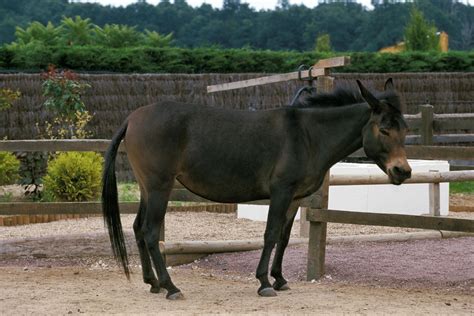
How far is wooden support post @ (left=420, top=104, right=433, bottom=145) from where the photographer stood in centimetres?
1451

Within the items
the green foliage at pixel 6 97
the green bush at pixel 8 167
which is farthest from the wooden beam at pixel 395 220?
the green foliage at pixel 6 97

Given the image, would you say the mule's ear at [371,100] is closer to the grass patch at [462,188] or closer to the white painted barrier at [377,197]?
the white painted barrier at [377,197]

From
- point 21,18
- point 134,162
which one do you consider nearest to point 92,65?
point 134,162

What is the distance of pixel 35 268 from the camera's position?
29.9ft

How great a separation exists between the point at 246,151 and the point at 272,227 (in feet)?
2.05

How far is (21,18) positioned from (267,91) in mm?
26223

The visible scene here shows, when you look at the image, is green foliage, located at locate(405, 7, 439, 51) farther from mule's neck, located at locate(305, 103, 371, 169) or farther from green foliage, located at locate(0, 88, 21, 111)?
mule's neck, located at locate(305, 103, 371, 169)

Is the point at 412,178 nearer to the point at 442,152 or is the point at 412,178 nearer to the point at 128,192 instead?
the point at 442,152

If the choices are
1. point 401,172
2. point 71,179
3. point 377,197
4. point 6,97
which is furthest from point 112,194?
point 6,97

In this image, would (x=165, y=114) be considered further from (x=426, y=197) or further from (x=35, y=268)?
(x=426, y=197)

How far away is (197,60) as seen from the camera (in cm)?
2080

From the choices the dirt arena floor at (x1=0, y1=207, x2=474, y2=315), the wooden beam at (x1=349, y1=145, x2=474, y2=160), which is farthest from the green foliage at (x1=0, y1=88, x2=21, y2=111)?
the wooden beam at (x1=349, y1=145, x2=474, y2=160)

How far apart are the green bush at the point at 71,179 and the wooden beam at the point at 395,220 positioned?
5234mm

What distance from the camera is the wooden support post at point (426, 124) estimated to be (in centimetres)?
1451
